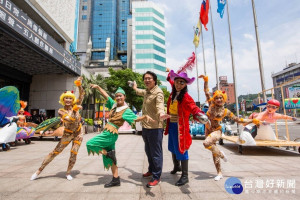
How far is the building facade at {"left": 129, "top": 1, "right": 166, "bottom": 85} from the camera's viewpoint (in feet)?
143

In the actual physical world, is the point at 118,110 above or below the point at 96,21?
below

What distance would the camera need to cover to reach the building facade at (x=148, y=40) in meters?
43.7

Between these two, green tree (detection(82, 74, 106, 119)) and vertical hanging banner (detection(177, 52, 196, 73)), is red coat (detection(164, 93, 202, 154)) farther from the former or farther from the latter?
green tree (detection(82, 74, 106, 119))

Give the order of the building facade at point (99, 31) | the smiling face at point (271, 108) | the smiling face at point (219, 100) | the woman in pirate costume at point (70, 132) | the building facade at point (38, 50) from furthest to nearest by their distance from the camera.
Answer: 1. the building facade at point (99, 31)
2. the building facade at point (38, 50)
3. the smiling face at point (271, 108)
4. the smiling face at point (219, 100)
5. the woman in pirate costume at point (70, 132)

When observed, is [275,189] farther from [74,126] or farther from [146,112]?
[74,126]

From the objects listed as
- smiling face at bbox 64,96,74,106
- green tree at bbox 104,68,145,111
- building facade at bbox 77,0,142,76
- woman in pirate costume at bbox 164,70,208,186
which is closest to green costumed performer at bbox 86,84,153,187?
woman in pirate costume at bbox 164,70,208,186

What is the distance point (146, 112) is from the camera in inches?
117

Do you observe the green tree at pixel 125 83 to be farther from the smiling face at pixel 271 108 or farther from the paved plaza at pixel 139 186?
the paved plaza at pixel 139 186

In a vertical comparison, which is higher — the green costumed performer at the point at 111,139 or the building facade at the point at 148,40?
the building facade at the point at 148,40

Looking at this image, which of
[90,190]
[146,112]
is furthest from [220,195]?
[90,190]

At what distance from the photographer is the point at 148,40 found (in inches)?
1768

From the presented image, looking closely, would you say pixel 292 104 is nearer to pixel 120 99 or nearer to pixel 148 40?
pixel 120 99

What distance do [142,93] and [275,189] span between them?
8.70ft

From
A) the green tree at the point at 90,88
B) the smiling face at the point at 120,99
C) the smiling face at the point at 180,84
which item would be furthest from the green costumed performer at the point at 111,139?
the green tree at the point at 90,88
